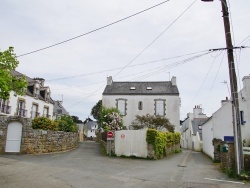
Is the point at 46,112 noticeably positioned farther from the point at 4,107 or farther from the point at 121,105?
the point at 121,105

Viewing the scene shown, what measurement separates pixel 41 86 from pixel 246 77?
26779 millimetres

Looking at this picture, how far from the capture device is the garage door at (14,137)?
57.9ft

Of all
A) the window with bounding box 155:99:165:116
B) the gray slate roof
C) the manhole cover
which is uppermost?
the gray slate roof

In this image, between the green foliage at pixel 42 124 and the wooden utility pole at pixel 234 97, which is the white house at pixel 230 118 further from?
the green foliage at pixel 42 124

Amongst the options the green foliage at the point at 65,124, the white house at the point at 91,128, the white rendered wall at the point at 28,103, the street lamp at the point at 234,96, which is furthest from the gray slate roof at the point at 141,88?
the white house at the point at 91,128

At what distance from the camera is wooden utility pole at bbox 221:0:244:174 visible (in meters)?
10.6

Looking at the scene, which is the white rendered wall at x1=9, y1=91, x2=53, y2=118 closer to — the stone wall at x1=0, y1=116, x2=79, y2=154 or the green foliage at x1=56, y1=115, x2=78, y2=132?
the green foliage at x1=56, y1=115, x2=78, y2=132

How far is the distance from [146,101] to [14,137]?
2300 centimetres

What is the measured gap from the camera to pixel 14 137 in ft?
58.3

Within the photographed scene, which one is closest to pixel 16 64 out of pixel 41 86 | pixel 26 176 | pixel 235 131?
pixel 26 176

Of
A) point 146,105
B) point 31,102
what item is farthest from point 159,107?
point 31,102

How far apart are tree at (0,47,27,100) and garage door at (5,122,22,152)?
7927mm

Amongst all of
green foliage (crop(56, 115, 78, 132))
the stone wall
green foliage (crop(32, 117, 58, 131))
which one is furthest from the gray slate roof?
the stone wall

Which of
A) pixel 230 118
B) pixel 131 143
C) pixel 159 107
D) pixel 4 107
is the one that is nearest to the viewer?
pixel 131 143
